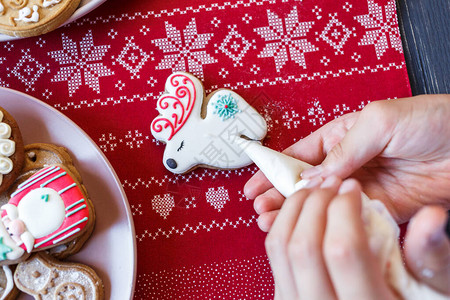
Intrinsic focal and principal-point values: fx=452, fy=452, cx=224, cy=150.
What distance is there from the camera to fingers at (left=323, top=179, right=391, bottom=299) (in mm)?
591

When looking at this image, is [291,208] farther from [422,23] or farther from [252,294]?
[422,23]

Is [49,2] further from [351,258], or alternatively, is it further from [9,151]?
[351,258]

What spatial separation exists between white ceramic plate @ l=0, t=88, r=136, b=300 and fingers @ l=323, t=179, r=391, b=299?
1.60 feet

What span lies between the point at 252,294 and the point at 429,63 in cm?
72

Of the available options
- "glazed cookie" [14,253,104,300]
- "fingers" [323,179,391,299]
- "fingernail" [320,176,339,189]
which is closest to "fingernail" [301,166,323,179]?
"fingernail" [320,176,339,189]

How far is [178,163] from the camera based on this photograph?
41.3 inches

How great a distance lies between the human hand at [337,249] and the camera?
0.59m

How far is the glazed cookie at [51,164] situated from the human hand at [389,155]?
0.38 metres

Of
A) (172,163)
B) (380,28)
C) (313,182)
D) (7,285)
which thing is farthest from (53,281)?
(380,28)

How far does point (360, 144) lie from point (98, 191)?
57cm

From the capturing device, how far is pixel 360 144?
90 centimetres

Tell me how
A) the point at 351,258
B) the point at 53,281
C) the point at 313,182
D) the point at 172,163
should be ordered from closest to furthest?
the point at 351,258 < the point at 313,182 < the point at 53,281 < the point at 172,163

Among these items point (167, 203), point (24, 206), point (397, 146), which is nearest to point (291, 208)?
point (397, 146)

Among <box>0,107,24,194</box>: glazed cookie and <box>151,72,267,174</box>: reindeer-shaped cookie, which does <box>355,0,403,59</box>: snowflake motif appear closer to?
<box>151,72,267,174</box>: reindeer-shaped cookie
